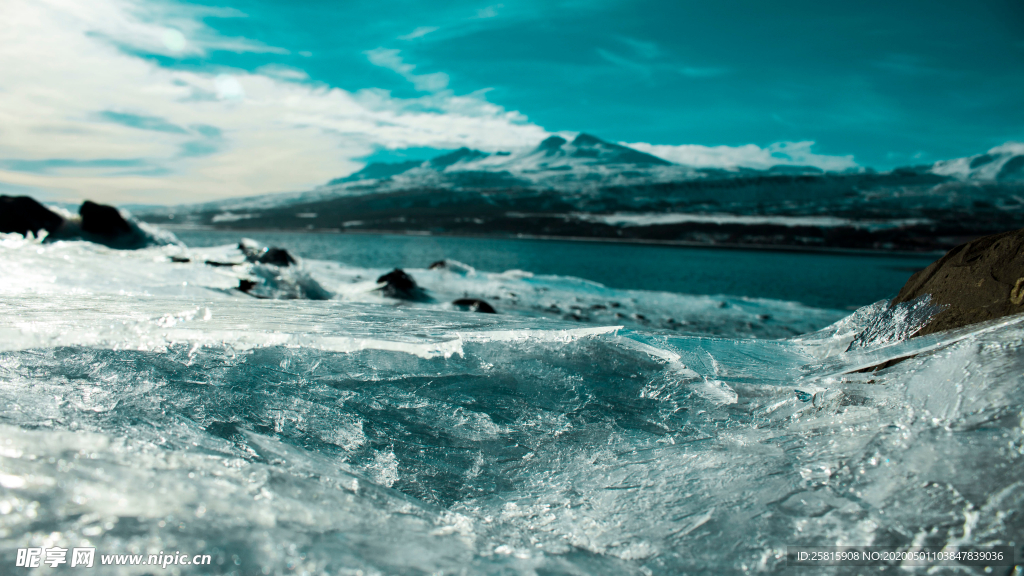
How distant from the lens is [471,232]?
250ft

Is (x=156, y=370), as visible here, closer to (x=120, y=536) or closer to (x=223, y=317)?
(x=223, y=317)

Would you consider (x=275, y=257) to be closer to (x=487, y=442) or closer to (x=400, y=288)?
(x=400, y=288)

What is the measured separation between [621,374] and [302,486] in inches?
88.3

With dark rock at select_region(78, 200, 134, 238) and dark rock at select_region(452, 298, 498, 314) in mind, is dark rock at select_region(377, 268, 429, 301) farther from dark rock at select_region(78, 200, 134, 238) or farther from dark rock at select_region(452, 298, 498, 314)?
dark rock at select_region(78, 200, 134, 238)

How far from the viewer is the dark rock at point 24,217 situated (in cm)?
1431

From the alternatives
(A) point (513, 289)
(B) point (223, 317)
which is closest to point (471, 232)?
(A) point (513, 289)

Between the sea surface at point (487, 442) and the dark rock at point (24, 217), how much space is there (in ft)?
43.0

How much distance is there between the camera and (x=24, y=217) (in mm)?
14688

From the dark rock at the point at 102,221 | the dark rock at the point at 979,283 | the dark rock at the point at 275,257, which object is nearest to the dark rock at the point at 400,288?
the dark rock at the point at 275,257

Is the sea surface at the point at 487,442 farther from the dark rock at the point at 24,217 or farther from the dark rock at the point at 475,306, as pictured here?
the dark rock at the point at 24,217

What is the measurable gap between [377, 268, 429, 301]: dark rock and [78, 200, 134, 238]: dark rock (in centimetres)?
969

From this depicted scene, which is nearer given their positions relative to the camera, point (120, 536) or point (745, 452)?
point (120, 536)

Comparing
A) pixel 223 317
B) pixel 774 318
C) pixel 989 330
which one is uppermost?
pixel 989 330

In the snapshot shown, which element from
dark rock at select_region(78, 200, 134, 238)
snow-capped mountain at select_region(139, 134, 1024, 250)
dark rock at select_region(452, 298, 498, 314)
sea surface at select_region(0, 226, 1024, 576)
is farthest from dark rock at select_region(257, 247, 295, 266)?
snow-capped mountain at select_region(139, 134, 1024, 250)
